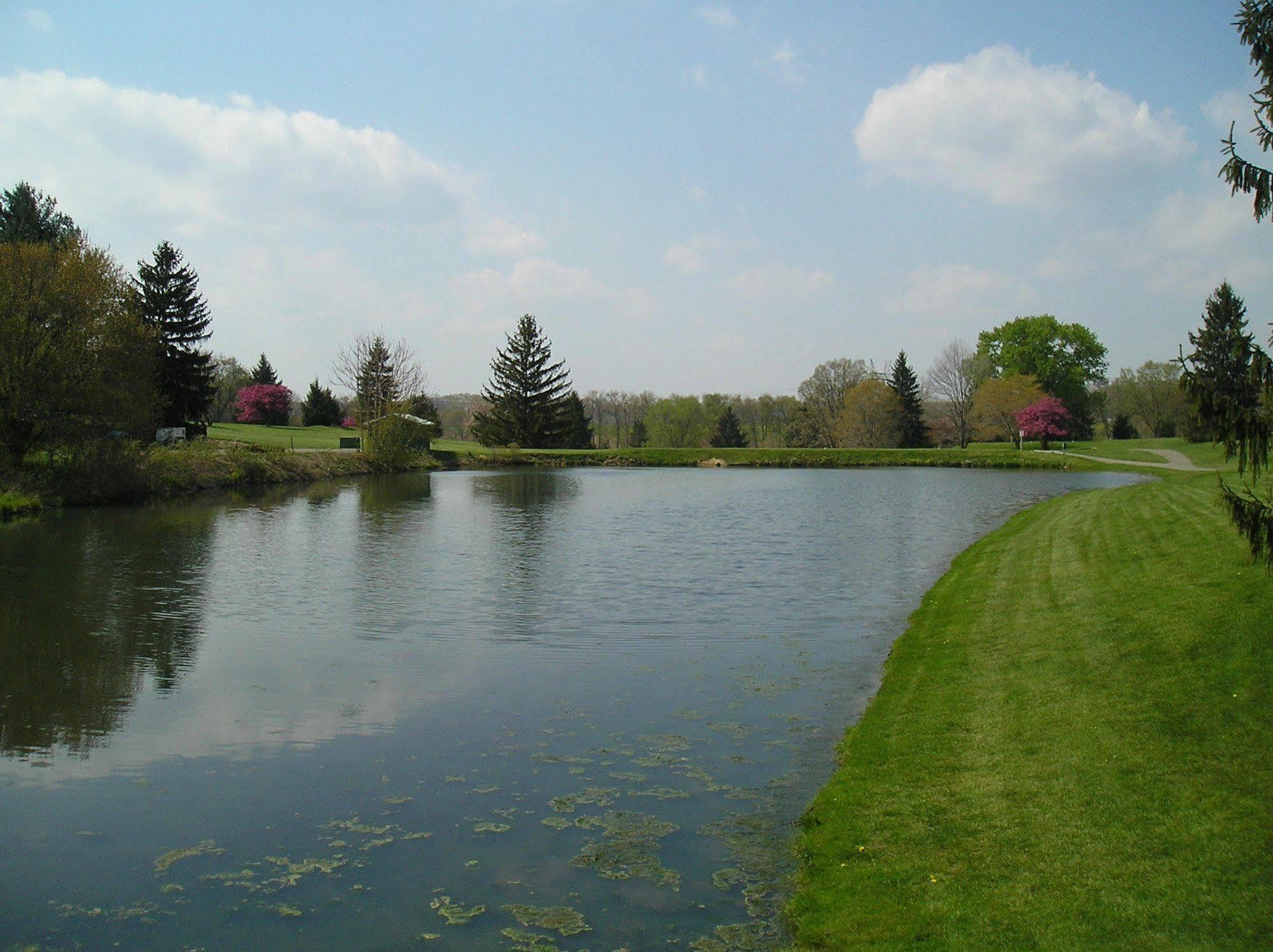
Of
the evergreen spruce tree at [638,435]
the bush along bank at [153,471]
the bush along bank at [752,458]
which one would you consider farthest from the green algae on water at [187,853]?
the evergreen spruce tree at [638,435]

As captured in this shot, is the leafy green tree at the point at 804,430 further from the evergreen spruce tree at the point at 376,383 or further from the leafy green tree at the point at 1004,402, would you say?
the evergreen spruce tree at the point at 376,383

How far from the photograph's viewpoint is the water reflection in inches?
371

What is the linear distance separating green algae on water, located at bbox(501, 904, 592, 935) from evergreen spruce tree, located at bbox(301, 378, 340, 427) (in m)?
80.0

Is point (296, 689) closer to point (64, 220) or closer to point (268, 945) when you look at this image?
point (268, 945)

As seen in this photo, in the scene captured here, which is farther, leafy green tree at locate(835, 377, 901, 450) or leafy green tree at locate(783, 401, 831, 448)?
leafy green tree at locate(783, 401, 831, 448)

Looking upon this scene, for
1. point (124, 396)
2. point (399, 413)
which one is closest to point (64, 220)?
point (399, 413)

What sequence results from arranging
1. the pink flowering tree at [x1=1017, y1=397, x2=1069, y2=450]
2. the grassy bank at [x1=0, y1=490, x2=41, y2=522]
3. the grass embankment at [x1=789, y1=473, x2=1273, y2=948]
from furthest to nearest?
1. the pink flowering tree at [x1=1017, y1=397, x2=1069, y2=450]
2. the grassy bank at [x1=0, y1=490, x2=41, y2=522]
3. the grass embankment at [x1=789, y1=473, x2=1273, y2=948]

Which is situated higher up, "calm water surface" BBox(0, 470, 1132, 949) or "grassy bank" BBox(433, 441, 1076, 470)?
"grassy bank" BBox(433, 441, 1076, 470)

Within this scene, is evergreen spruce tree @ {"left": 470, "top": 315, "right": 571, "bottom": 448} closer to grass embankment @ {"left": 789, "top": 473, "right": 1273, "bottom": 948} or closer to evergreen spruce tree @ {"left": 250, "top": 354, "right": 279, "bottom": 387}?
evergreen spruce tree @ {"left": 250, "top": 354, "right": 279, "bottom": 387}

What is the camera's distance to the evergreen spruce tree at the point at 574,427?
82.9m

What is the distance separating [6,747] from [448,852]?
4922 millimetres

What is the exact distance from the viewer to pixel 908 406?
3317 inches

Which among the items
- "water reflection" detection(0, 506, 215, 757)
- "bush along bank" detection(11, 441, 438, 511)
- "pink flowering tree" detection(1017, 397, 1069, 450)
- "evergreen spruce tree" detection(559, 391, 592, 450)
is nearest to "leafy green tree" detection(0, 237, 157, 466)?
"bush along bank" detection(11, 441, 438, 511)

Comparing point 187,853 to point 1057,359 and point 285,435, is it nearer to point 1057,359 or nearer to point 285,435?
point 285,435
